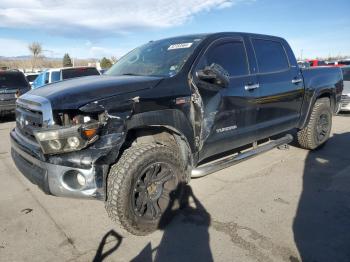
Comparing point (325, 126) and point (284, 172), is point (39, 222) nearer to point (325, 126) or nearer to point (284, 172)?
point (284, 172)

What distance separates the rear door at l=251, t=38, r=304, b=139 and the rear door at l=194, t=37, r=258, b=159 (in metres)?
0.25

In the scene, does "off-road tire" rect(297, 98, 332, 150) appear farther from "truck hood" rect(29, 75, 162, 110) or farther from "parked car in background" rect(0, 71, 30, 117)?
"parked car in background" rect(0, 71, 30, 117)

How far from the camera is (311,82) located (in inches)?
220

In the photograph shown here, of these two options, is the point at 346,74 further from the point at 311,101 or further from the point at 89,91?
the point at 89,91

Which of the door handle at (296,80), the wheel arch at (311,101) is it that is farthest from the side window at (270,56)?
the wheel arch at (311,101)

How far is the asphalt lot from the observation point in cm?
298

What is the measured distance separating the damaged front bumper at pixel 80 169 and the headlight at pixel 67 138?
0.21 ft

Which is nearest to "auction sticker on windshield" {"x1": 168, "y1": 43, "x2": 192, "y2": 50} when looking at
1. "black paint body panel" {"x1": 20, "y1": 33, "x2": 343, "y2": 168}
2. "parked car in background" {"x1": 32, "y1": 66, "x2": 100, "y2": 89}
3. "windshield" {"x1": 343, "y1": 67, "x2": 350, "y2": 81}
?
"black paint body panel" {"x1": 20, "y1": 33, "x2": 343, "y2": 168}

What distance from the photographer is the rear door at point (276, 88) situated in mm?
4629

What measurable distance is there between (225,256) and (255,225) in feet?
2.14

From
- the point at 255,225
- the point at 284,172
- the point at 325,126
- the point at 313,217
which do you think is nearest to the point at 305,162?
the point at 284,172

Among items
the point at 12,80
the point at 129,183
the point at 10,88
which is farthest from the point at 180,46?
the point at 12,80

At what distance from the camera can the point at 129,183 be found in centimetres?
306

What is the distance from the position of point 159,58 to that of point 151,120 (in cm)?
120
